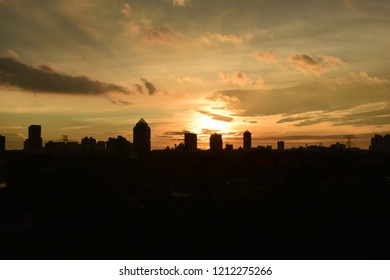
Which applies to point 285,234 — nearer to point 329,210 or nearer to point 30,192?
point 329,210

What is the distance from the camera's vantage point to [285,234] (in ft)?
56.4

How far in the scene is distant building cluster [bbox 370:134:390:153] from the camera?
6093 inches

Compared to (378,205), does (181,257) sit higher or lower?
lower

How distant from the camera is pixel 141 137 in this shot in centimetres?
15225

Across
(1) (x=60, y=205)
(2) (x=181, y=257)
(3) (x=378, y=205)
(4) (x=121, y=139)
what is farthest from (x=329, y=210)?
(4) (x=121, y=139)

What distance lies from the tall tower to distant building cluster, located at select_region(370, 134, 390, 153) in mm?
80041

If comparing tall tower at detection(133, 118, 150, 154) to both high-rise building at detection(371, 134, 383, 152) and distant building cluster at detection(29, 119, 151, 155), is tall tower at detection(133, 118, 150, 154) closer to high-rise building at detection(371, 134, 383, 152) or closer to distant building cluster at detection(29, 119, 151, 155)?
distant building cluster at detection(29, 119, 151, 155)

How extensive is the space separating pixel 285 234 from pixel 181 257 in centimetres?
418

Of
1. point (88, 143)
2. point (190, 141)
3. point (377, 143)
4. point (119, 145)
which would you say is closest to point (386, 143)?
point (377, 143)

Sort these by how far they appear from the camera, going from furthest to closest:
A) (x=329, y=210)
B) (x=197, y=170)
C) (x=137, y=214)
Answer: (x=197, y=170) < (x=137, y=214) < (x=329, y=210)

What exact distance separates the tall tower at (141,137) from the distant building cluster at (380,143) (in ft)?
263

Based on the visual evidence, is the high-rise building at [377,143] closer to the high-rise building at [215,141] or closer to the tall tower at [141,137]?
the high-rise building at [215,141]

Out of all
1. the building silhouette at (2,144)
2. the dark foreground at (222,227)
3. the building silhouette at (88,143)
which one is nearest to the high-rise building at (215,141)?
the building silhouette at (88,143)
